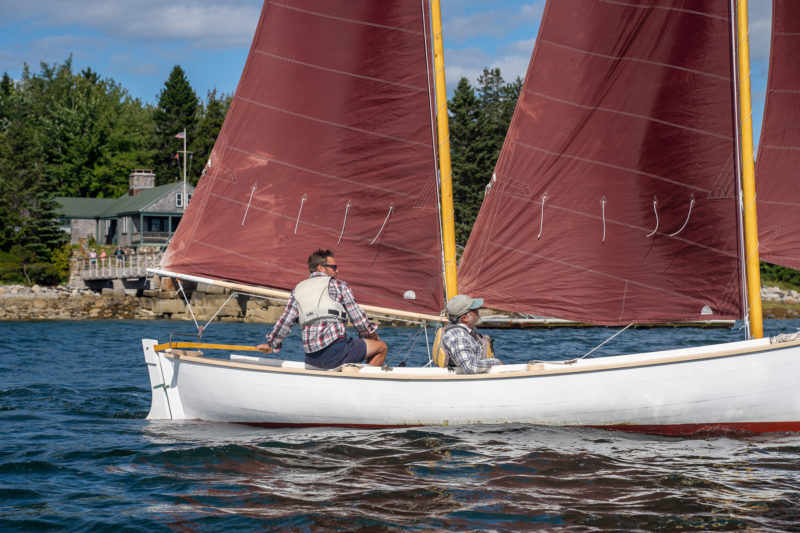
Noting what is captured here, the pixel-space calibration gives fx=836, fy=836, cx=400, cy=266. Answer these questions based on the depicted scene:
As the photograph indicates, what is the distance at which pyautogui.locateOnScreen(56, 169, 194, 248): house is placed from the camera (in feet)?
199

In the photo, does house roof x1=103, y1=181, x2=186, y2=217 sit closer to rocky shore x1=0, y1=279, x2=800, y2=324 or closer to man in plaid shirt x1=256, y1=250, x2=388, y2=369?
rocky shore x1=0, y1=279, x2=800, y2=324

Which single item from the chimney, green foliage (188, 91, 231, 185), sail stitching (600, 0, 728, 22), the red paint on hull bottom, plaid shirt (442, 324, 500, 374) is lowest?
the red paint on hull bottom

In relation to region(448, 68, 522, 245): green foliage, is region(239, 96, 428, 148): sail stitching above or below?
below

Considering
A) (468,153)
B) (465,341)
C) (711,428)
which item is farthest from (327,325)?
(468,153)

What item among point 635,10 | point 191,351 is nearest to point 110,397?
point 191,351

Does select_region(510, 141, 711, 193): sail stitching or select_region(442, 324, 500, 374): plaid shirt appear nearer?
select_region(442, 324, 500, 374): plaid shirt

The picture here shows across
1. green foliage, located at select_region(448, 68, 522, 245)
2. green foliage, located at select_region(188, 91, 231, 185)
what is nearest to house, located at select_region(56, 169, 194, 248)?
green foliage, located at select_region(188, 91, 231, 185)

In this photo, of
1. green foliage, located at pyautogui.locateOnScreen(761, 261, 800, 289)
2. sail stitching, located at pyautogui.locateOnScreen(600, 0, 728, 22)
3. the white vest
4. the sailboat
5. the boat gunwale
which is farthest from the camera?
green foliage, located at pyautogui.locateOnScreen(761, 261, 800, 289)

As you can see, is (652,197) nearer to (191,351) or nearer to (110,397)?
(191,351)

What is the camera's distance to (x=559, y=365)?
9859 millimetres

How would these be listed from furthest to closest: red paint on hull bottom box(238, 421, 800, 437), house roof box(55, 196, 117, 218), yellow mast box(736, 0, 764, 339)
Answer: house roof box(55, 196, 117, 218), yellow mast box(736, 0, 764, 339), red paint on hull bottom box(238, 421, 800, 437)

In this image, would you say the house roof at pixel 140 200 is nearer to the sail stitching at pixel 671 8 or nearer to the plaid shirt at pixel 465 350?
the sail stitching at pixel 671 8

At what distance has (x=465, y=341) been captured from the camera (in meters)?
9.93

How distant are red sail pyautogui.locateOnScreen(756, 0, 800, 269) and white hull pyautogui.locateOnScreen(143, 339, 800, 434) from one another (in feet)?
6.56
